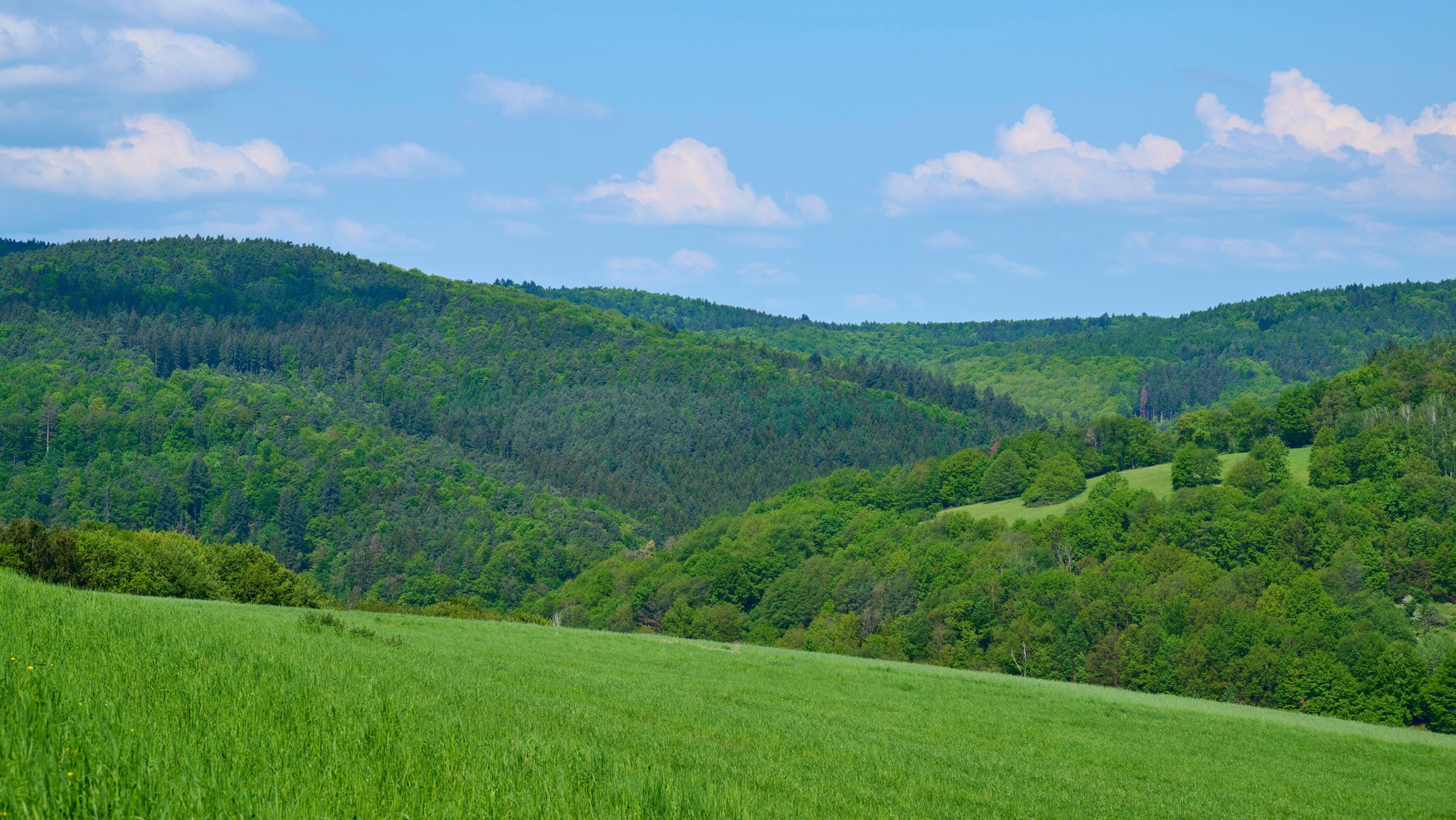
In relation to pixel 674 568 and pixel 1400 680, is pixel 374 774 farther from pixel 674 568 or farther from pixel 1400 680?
pixel 674 568

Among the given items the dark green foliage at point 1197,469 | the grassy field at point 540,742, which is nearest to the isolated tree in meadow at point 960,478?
the dark green foliage at point 1197,469

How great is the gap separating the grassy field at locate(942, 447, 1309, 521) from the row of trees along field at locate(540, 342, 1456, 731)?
3.55m

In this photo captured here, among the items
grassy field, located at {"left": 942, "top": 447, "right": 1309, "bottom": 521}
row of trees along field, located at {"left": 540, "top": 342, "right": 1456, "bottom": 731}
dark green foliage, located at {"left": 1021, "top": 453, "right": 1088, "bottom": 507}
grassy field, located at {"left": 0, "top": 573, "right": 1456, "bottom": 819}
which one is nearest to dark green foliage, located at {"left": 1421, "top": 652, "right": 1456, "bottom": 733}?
row of trees along field, located at {"left": 540, "top": 342, "right": 1456, "bottom": 731}

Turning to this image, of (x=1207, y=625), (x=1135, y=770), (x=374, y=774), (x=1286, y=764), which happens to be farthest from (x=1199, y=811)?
(x=1207, y=625)

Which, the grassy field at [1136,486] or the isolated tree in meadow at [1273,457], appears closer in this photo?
the isolated tree in meadow at [1273,457]

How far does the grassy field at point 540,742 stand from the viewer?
8.45 metres

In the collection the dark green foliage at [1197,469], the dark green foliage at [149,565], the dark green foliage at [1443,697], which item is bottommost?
the dark green foliage at [1443,697]

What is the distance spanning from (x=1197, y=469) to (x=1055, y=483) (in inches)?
855

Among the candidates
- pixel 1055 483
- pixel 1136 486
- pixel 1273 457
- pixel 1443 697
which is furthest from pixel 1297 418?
pixel 1443 697

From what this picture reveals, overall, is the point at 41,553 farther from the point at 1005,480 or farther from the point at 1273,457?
the point at 1005,480

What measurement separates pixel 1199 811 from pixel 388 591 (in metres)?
175

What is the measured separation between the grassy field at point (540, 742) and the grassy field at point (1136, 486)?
359 ft

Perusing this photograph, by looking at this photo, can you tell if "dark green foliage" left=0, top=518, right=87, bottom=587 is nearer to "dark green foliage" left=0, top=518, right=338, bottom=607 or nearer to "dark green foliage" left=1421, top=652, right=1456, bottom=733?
"dark green foliage" left=0, top=518, right=338, bottom=607

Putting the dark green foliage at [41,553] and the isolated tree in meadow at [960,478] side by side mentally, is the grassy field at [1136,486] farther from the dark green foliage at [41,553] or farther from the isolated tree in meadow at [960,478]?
the dark green foliage at [41,553]
